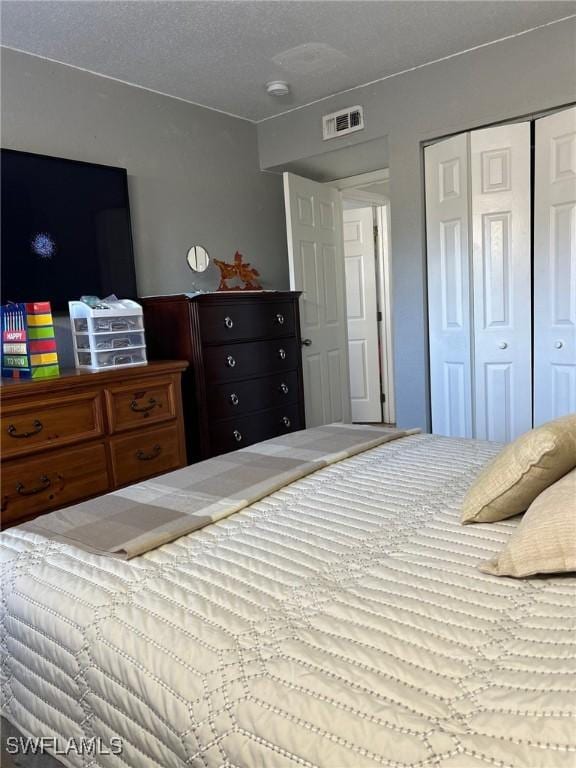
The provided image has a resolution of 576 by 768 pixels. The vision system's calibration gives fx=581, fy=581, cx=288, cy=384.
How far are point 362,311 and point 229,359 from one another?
2613mm

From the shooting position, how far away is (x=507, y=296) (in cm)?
316

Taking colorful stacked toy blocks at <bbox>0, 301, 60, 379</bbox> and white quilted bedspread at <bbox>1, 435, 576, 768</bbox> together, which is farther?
colorful stacked toy blocks at <bbox>0, 301, 60, 379</bbox>

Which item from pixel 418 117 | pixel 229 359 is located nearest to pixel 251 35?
pixel 418 117

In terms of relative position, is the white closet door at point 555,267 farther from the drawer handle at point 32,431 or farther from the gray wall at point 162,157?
the drawer handle at point 32,431

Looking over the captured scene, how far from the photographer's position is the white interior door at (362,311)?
211 inches

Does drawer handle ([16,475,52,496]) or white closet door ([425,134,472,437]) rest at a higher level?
white closet door ([425,134,472,437])

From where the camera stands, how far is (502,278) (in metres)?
3.16

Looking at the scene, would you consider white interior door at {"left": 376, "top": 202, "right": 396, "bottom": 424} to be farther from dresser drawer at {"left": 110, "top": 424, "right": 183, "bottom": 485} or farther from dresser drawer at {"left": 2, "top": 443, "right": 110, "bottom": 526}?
dresser drawer at {"left": 2, "top": 443, "right": 110, "bottom": 526}

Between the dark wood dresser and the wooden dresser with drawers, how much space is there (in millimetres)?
176

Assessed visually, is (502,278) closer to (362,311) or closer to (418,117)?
(418,117)

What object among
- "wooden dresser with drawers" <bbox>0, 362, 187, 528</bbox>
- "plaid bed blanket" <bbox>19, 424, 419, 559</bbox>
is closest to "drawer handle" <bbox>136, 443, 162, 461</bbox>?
"wooden dresser with drawers" <bbox>0, 362, 187, 528</bbox>

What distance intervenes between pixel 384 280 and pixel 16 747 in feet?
15.5
